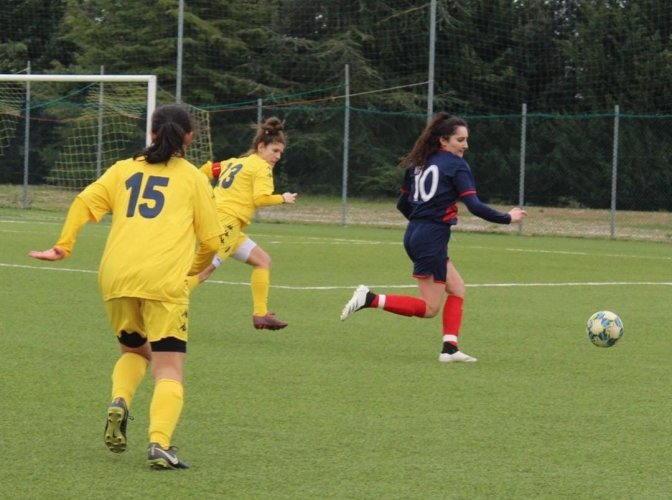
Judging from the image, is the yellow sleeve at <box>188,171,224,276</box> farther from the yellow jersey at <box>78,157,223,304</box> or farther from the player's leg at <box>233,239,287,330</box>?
the player's leg at <box>233,239,287,330</box>

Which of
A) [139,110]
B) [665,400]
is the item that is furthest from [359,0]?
[665,400]

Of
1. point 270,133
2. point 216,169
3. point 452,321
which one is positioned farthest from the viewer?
point 216,169

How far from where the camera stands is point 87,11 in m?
46.3

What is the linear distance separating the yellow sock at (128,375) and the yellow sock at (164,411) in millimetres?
198

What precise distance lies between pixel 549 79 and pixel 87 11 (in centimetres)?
1565

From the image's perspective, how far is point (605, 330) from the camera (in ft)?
33.0

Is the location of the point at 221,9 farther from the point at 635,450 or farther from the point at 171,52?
the point at 635,450

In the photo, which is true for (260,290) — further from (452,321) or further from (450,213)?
(450,213)

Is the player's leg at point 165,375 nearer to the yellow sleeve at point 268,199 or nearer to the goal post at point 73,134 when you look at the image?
the yellow sleeve at point 268,199

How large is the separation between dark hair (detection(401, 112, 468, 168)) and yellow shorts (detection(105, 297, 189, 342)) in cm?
398

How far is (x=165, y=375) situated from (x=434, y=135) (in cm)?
419

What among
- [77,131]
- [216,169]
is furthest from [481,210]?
[77,131]

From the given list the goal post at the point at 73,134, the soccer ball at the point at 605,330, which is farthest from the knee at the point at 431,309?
the goal post at the point at 73,134

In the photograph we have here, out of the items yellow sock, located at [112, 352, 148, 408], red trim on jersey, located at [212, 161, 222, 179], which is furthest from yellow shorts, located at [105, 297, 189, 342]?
red trim on jersey, located at [212, 161, 222, 179]
